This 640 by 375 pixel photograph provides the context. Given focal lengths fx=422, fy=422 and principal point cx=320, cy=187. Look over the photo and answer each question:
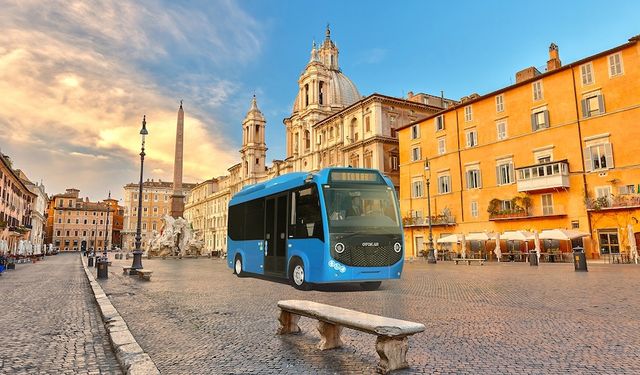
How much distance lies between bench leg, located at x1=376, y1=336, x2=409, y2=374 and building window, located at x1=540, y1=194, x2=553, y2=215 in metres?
30.7

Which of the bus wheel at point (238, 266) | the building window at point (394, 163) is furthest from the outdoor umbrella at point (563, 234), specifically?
the building window at point (394, 163)

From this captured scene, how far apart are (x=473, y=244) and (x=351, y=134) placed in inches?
832

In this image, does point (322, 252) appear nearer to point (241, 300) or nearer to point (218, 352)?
point (241, 300)

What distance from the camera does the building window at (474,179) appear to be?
36.2 meters

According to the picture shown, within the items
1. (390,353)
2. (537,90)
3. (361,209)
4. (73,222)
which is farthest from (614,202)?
(73,222)

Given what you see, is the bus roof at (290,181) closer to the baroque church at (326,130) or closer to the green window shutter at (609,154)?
the green window shutter at (609,154)

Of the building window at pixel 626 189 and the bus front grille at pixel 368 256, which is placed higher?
the building window at pixel 626 189

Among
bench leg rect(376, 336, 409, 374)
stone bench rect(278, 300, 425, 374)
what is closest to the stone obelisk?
stone bench rect(278, 300, 425, 374)

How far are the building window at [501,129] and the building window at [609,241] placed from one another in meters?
10.4

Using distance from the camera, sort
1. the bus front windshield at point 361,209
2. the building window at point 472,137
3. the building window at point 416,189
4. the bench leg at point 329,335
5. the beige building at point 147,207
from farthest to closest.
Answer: the beige building at point 147,207 < the building window at point 416,189 < the building window at point 472,137 < the bus front windshield at point 361,209 < the bench leg at point 329,335

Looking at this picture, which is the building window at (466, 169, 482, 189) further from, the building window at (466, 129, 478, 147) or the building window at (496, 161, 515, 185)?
the building window at (466, 129, 478, 147)

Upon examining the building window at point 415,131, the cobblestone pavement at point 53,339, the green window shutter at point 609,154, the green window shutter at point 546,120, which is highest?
the building window at point 415,131

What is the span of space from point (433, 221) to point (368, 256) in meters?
29.9

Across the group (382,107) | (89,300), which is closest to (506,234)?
(382,107)
